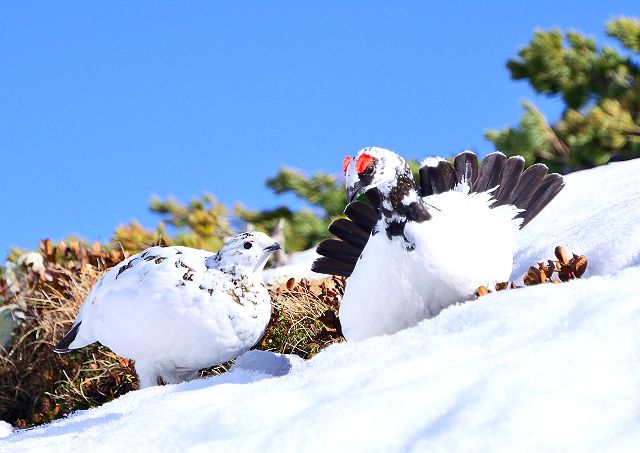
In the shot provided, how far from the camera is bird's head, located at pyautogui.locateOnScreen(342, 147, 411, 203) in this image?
319 centimetres

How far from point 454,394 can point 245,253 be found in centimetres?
211

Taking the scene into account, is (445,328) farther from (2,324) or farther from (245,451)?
(2,324)

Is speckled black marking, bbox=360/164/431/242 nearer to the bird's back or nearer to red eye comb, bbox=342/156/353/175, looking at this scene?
red eye comb, bbox=342/156/353/175

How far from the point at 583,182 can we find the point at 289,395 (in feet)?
15.4

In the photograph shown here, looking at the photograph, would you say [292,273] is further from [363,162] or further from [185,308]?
[363,162]

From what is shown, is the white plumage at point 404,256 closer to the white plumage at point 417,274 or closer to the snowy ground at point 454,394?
the white plumage at point 417,274

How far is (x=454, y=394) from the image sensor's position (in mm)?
2266

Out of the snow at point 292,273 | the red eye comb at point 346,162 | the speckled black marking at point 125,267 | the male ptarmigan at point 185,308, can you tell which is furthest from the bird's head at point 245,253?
the snow at point 292,273

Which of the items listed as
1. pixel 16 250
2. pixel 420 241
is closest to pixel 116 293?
pixel 420 241

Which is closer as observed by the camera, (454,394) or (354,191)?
(454,394)

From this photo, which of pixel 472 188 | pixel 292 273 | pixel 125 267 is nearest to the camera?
pixel 472 188

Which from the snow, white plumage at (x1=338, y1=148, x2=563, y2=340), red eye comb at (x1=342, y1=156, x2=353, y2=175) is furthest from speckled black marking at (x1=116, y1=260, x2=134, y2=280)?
the snow

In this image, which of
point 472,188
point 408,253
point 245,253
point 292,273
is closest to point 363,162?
point 408,253

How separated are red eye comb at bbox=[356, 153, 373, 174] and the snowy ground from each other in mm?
607
